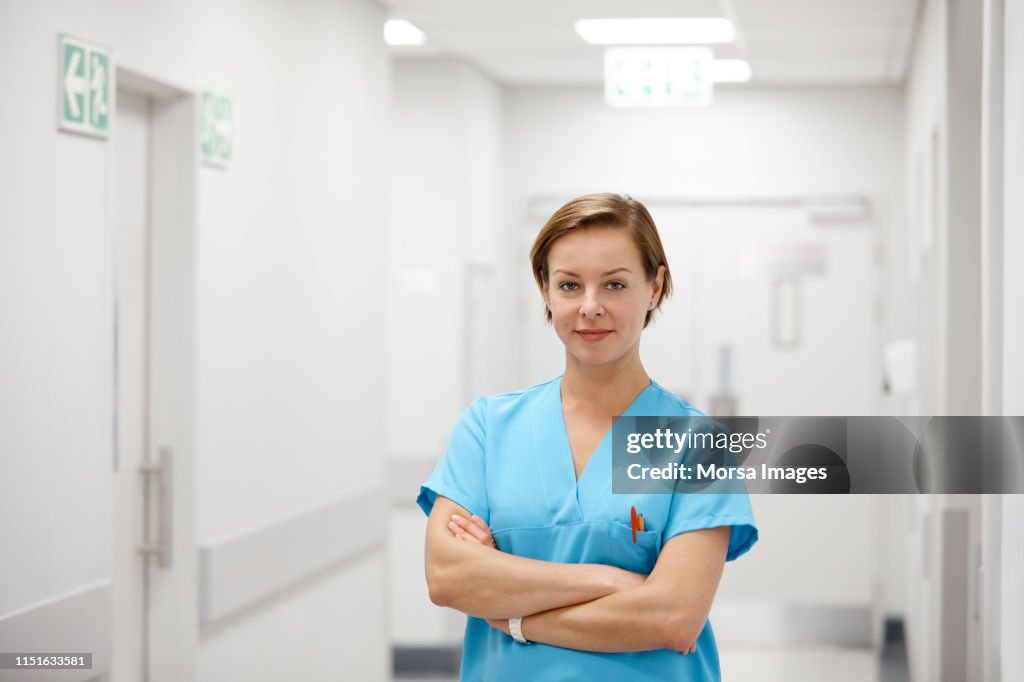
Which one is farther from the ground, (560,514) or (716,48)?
(716,48)

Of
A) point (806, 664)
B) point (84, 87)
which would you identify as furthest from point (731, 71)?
point (84, 87)

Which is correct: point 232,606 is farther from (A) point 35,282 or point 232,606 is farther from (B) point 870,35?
(B) point 870,35

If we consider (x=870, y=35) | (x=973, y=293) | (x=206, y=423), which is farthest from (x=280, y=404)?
(x=870, y=35)

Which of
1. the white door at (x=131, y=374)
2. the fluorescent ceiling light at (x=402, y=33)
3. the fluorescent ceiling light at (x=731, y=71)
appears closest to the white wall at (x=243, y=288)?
the white door at (x=131, y=374)

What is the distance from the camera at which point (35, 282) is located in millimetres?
2291

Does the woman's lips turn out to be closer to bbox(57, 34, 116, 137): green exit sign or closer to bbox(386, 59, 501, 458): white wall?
bbox(57, 34, 116, 137): green exit sign

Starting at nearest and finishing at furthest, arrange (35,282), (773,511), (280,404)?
(35,282) → (280,404) → (773,511)

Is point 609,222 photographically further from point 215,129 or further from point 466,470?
point 215,129

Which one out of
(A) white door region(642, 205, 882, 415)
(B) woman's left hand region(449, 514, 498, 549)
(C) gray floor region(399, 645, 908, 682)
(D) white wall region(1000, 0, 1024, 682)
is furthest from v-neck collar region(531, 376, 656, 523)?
(A) white door region(642, 205, 882, 415)

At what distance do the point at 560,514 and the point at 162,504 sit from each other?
1.65 m

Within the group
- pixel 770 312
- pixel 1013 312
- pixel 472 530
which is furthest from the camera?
pixel 770 312

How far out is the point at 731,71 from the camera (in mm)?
5586

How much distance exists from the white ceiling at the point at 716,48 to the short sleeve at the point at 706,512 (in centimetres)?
295

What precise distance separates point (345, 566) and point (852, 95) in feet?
11.8
